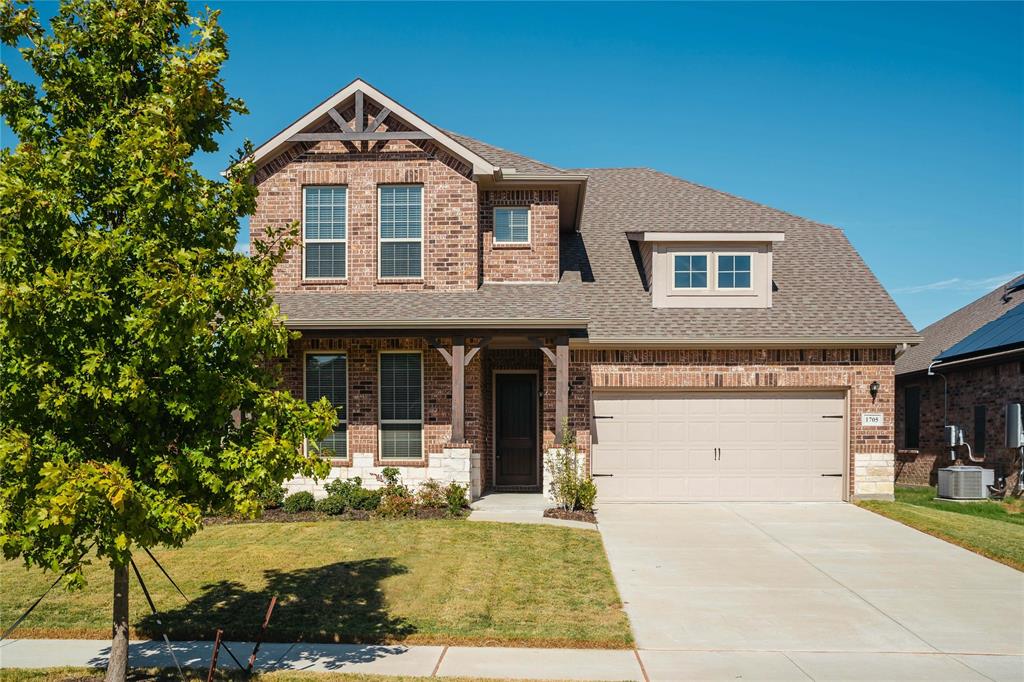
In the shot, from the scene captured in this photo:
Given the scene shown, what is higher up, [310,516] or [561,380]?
[561,380]

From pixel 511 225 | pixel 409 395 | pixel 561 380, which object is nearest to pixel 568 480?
pixel 561 380

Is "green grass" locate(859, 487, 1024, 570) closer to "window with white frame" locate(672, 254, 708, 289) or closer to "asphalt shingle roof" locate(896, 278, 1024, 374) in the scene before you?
"asphalt shingle roof" locate(896, 278, 1024, 374)

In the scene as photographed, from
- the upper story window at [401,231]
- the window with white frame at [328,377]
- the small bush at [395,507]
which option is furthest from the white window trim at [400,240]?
the small bush at [395,507]

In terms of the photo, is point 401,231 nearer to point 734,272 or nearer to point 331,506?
point 331,506

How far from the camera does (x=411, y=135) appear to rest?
15.4m

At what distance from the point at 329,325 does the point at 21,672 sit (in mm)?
8245

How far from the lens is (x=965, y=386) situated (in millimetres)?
20094

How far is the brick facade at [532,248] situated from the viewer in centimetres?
1620

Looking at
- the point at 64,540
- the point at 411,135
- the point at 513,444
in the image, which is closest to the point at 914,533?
the point at 513,444

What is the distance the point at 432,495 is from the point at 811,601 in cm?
719

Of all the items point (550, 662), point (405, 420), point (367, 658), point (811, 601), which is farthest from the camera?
point (405, 420)

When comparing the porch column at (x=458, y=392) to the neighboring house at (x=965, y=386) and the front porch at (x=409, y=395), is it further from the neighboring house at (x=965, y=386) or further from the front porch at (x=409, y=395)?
the neighboring house at (x=965, y=386)

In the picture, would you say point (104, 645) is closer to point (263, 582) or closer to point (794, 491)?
point (263, 582)

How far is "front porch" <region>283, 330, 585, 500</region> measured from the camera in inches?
573
